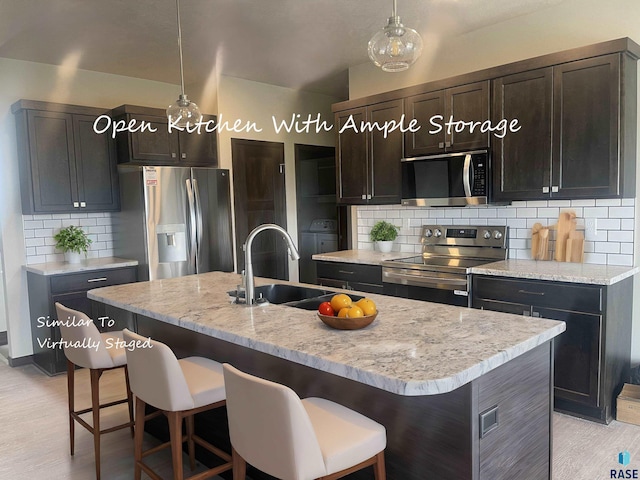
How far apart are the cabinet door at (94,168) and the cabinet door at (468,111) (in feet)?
10.2

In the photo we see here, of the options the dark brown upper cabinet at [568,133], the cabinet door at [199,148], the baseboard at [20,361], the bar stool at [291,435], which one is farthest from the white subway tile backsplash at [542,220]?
the baseboard at [20,361]

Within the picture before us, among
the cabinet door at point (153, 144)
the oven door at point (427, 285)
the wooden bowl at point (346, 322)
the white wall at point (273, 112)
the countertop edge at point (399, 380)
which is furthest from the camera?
the white wall at point (273, 112)

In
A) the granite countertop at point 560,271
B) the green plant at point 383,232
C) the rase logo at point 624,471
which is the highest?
the green plant at point 383,232

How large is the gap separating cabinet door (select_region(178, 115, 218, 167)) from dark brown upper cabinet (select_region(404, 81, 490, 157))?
84.2 inches

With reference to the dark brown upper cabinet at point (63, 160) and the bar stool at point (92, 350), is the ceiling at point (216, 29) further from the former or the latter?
the bar stool at point (92, 350)

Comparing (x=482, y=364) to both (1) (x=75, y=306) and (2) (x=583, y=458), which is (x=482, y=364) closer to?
(2) (x=583, y=458)

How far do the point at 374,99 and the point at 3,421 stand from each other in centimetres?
382

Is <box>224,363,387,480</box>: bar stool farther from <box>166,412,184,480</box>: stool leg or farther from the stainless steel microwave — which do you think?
the stainless steel microwave

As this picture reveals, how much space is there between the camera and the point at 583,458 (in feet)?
8.70

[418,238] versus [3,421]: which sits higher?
[418,238]

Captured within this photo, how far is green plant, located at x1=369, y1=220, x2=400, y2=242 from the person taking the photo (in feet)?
15.5

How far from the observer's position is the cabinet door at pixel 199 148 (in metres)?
5.05

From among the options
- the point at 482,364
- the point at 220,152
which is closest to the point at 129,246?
the point at 220,152

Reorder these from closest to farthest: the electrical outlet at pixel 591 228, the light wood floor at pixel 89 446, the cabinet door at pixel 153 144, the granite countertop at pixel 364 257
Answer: the light wood floor at pixel 89 446
the electrical outlet at pixel 591 228
the granite countertop at pixel 364 257
the cabinet door at pixel 153 144
